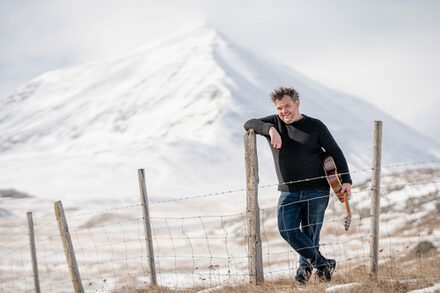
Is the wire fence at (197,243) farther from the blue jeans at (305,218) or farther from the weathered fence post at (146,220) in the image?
the weathered fence post at (146,220)

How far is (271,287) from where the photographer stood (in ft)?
16.4

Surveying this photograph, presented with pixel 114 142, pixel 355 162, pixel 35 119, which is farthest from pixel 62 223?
pixel 35 119

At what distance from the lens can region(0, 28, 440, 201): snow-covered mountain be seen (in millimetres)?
81125

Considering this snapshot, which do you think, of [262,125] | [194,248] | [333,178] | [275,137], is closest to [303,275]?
[333,178]

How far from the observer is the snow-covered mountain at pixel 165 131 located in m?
81.1

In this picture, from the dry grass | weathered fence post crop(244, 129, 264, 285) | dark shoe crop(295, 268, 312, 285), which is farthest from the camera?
weathered fence post crop(244, 129, 264, 285)

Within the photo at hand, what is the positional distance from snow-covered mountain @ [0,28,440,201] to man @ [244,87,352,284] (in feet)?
215

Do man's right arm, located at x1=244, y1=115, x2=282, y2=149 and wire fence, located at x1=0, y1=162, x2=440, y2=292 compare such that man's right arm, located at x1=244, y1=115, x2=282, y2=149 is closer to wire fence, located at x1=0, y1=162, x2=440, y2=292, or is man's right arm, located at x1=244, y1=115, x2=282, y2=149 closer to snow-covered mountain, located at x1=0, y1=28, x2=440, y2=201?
wire fence, located at x1=0, y1=162, x2=440, y2=292

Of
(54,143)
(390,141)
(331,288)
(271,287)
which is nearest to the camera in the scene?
(331,288)

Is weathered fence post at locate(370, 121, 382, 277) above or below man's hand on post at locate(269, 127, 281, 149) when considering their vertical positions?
below

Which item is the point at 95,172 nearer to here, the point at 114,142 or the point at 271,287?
the point at 114,142

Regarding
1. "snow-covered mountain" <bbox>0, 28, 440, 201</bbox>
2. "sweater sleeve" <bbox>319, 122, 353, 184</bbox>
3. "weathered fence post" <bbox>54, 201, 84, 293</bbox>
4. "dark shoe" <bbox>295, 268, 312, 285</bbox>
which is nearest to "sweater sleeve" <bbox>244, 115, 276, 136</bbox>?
"sweater sleeve" <bbox>319, 122, 353, 184</bbox>

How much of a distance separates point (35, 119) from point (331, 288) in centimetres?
Answer: 17060

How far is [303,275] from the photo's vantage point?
16.1ft
